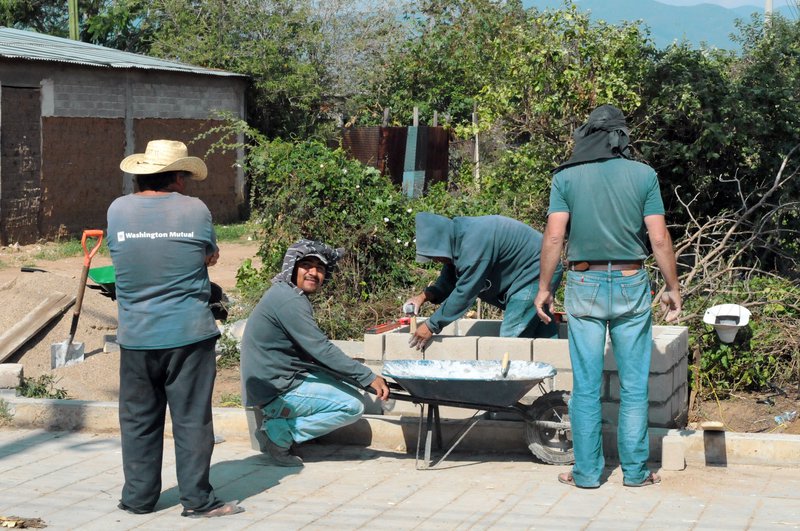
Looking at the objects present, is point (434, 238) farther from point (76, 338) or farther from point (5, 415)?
point (76, 338)

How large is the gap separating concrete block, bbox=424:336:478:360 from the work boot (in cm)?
107

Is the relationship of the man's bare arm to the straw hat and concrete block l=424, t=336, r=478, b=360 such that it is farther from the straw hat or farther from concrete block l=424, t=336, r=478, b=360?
the straw hat

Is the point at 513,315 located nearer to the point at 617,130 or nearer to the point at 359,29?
the point at 617,130

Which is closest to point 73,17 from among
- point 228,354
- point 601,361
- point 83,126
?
point 83,126

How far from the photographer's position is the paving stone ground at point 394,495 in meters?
5.28

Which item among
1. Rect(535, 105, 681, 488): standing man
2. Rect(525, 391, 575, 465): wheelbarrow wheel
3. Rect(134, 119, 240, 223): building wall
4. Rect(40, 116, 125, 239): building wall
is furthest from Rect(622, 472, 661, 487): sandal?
Rect(134, 119, 240, 223): building wall

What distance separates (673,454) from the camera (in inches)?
240

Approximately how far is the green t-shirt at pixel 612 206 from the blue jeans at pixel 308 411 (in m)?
1.65

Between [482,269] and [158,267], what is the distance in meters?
2.10

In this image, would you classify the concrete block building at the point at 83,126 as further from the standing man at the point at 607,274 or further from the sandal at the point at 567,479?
the sandal at the point at 567,479

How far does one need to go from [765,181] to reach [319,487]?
645 cm

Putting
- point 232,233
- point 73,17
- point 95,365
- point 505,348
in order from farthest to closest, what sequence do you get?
1. point 73,17
2. point 232,233
3. point 95,365
4. point 505,348

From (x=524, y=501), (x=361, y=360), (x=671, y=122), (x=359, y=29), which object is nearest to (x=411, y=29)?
(x=359, y=29)

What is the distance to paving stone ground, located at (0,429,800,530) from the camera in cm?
528
